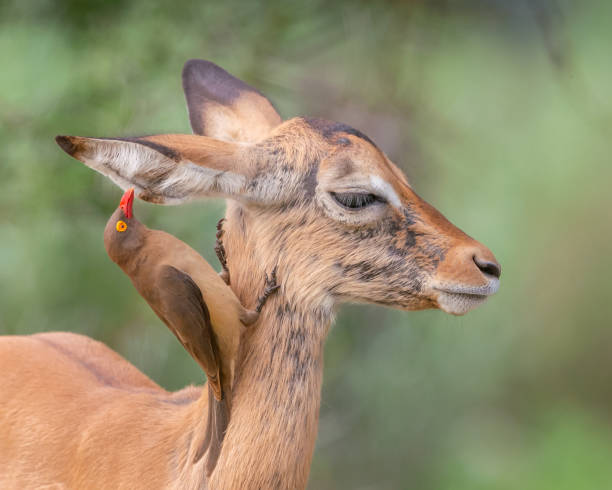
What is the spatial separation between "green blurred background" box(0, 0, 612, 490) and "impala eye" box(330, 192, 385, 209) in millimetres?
2569

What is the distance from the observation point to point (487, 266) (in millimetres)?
2076

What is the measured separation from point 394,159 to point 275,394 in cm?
278

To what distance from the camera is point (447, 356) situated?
5.24 m

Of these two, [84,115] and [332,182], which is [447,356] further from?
[332,182]

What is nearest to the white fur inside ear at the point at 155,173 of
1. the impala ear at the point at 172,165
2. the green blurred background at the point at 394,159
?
the impala ear at the point at 172,165

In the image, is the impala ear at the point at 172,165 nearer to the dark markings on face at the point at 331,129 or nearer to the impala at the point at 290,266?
the impala at the point at 290,266

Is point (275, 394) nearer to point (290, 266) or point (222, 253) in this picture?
point (290, 266)

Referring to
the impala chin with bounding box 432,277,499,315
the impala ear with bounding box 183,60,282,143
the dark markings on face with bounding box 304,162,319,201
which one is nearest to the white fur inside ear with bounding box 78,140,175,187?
the dark markings on face with bounding box 304,162,319,201

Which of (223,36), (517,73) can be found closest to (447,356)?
(517,73)

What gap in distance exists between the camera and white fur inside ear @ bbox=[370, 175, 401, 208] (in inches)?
81.7

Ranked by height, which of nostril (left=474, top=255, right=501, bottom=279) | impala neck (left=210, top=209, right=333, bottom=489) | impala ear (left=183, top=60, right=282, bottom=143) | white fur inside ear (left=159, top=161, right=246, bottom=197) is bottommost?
impala neck (left=210, top=209, right=333, bottom=489)

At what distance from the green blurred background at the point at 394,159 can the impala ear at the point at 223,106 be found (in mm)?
1957

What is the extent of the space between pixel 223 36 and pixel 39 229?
1.67 metres

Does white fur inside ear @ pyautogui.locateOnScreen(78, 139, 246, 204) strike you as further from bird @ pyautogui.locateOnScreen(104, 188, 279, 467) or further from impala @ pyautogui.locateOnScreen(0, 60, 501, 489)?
bird @ pyautogui.locateOnScreen(104, 188, 279, 467)
